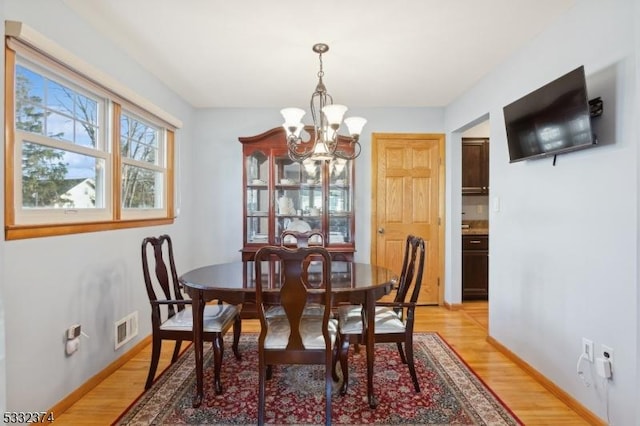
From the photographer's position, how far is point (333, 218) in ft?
12.9

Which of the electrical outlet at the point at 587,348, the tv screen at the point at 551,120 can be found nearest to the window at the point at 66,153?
the tv screen at the point at 551,120

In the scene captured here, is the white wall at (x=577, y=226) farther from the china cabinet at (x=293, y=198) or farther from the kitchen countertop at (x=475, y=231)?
the china cabinet at (x=293, y=198)

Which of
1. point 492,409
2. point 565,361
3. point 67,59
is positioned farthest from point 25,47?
point 565,361

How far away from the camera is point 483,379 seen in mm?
2355

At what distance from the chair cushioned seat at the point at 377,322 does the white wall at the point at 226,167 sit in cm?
177

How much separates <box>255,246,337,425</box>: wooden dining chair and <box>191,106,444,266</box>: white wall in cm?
223

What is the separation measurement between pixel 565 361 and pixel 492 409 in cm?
55

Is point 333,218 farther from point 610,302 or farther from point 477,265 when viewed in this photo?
point 610,302

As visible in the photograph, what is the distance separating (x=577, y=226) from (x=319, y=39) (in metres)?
2.01

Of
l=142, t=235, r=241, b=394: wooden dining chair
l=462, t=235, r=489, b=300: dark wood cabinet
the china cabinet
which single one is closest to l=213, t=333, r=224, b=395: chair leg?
l=142, t=235, r=241, b=394: wooden dining chair

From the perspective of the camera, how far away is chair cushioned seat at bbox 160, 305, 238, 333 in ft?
6.99

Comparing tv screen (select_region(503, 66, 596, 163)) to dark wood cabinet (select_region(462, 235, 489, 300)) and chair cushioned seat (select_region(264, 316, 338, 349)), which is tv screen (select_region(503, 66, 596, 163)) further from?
dark wood cabinet (select_region(462, 235, 489, 300))

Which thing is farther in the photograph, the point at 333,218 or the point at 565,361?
the point at 333,218

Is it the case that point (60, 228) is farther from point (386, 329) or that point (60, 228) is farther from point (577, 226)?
point (577, 226)
